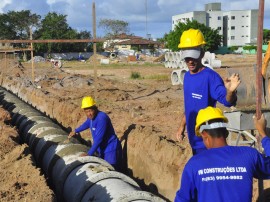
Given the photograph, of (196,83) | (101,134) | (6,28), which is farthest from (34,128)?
(6,28)

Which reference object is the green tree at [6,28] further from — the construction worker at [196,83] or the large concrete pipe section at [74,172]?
the construction worker at [196,83]

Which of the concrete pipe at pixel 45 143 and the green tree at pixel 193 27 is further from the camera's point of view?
the green tree at pixel 193 27

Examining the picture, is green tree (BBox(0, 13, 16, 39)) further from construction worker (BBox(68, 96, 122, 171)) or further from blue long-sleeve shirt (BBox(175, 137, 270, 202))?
blue long-sleeve shirt (BBox(175, 137, 270, 202))

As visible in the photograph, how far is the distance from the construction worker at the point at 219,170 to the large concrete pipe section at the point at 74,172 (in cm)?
203

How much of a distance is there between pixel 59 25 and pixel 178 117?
60687mm

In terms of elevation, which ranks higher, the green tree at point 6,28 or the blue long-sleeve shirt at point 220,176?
the green tree at point 6,28

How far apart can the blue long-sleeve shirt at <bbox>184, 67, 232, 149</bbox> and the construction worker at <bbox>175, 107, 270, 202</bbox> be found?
117cm

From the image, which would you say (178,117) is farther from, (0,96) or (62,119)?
(0,96)

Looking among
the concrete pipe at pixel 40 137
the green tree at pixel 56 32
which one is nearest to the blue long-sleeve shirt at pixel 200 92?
the concrete pipe at pixel 40 137

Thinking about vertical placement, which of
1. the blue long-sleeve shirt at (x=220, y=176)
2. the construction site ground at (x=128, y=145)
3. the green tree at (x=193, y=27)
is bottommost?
the construction site ground at (x=128, y=145)

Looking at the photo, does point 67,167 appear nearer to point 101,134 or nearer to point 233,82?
point 101,134

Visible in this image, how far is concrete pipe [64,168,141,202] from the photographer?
5.57m

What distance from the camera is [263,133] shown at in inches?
134

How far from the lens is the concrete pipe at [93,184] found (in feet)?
18.3
